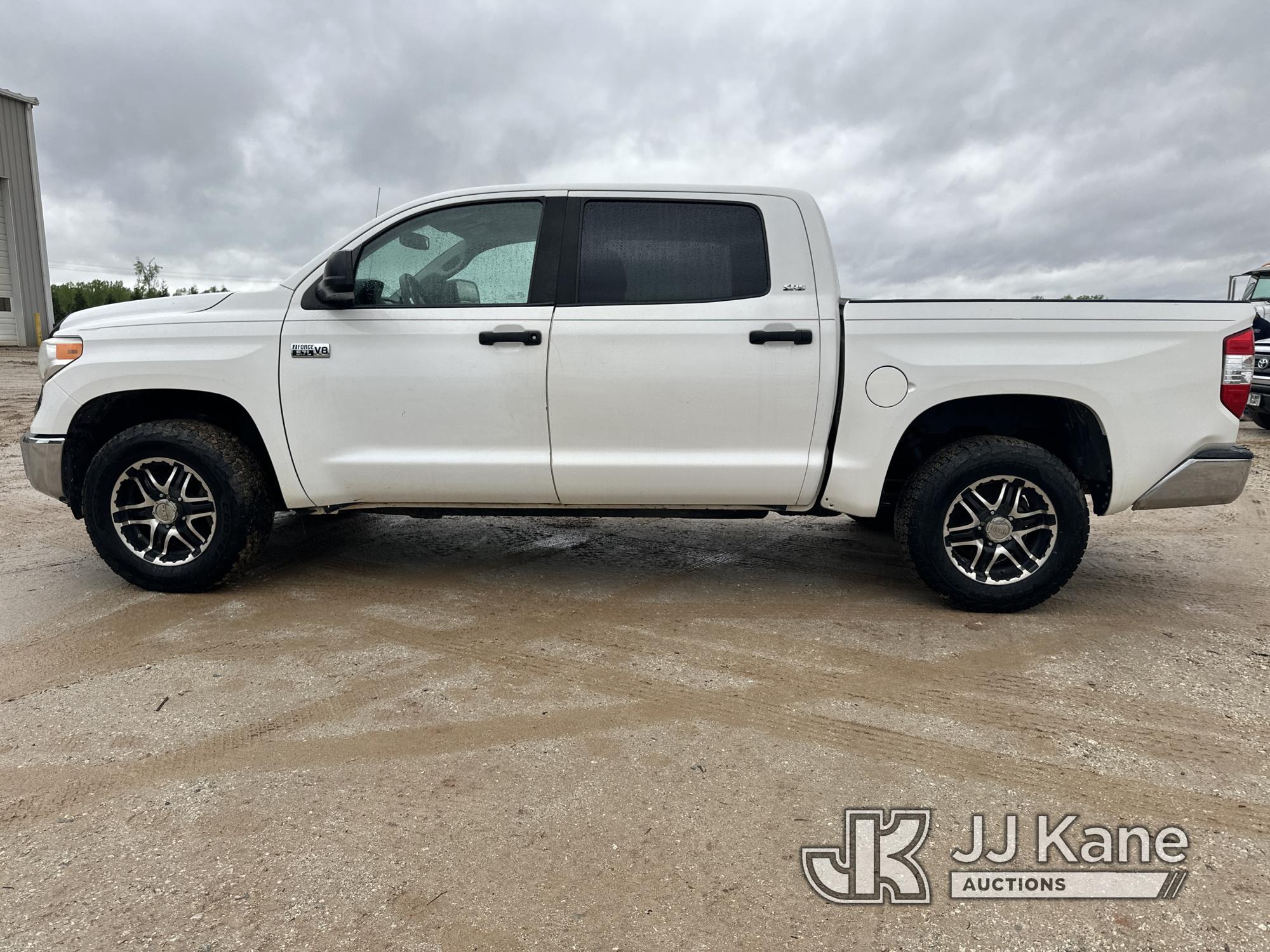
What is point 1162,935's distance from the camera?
5.97ft

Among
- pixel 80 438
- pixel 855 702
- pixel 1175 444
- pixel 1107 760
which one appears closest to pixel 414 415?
pixel 80 438

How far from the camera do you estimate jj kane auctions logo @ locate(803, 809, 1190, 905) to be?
1967 millimetres

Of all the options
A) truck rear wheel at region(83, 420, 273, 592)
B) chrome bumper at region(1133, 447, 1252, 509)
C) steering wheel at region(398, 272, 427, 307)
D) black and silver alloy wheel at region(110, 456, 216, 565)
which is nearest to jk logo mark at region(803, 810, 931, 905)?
chrome bumper at region(1133, 447, 1252, 509)

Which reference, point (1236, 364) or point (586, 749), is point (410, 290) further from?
point (1236, 364)

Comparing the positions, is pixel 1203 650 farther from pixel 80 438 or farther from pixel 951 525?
pixel 80 438

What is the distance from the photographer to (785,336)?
3.78m

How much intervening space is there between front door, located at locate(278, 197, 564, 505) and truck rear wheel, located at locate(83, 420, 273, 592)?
0.32m

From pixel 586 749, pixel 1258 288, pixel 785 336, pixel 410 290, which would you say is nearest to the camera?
pixel 586 749

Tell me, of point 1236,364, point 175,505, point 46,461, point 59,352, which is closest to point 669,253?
point 1236,364

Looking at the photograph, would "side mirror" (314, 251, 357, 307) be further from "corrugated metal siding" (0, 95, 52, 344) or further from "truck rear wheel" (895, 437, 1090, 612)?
"corrugated metal siding" (0, 95, 52, 344)

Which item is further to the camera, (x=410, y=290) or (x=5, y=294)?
(x=5, y=294)

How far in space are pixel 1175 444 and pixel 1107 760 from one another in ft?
6.06

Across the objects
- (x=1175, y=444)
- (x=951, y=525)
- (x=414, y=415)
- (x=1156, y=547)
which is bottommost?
(x=1156, y=547)

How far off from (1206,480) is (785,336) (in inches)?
78.3
